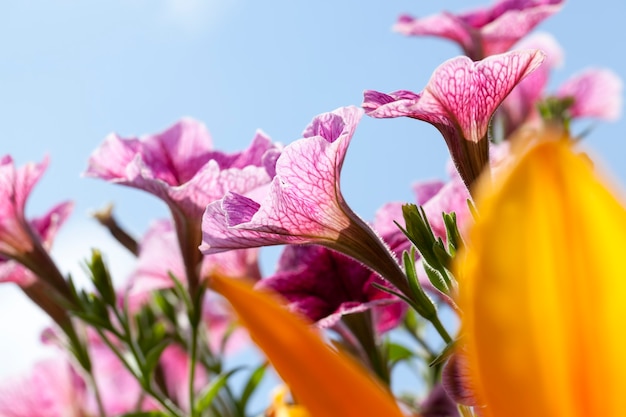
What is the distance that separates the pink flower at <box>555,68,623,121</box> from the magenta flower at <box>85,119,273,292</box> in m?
1.03

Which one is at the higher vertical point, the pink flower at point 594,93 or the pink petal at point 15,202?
the pink flower at point 594,93

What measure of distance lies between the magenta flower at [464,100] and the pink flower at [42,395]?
108 cm

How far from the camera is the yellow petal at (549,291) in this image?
217 millimetres

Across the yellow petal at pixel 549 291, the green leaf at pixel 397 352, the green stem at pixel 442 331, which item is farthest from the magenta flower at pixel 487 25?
the yellow petal at pixel 549 291

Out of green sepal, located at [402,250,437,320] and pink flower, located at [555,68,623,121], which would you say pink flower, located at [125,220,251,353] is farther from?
pink flower, located at [555,68,623,121]

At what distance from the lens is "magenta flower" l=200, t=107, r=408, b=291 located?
622 millimetres

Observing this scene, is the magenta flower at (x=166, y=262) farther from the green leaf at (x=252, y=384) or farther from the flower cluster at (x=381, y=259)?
the green leaf at (x=252, y=384)

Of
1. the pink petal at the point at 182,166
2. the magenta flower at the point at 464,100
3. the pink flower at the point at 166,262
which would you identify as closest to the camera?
the magenta flower at the point at 464,100

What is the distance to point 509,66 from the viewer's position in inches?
23.4

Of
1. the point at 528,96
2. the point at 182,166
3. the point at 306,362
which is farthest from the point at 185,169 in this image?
the point at 528,96

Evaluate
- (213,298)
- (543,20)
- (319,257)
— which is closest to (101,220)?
(213,298)

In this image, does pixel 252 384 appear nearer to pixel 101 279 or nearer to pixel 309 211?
pixel 101 279

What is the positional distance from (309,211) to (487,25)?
0.76 metres

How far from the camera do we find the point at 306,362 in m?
0.25
